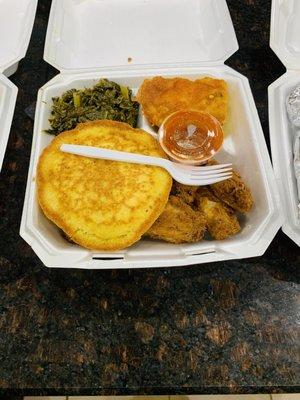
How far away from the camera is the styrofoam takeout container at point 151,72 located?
1.46 metres

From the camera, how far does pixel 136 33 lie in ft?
7.42

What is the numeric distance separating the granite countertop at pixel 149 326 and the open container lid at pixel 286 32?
0.96m

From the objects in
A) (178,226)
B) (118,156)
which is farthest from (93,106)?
(178,226)

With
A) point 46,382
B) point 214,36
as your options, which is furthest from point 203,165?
point 46,382

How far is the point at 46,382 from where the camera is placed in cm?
136

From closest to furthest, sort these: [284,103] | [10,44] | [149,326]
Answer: [149,326] → [284,103] → [10,44]

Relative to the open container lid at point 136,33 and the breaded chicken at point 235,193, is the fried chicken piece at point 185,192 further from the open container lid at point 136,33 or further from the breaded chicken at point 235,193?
the open container lid at point 136,33

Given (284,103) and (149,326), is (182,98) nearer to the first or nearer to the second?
(284,103)

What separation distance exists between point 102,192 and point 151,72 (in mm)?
780

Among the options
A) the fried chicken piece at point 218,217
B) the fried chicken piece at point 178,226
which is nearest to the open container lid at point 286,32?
the fried chicken piece at point 218,217

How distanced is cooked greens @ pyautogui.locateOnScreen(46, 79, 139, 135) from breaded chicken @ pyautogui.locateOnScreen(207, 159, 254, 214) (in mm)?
582

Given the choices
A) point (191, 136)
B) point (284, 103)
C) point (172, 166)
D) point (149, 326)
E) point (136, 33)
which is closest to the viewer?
point (149, 326)

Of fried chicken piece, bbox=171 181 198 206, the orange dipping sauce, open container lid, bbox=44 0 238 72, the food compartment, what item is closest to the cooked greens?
the food compartment

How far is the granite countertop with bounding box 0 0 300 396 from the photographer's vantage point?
1.37 meters
